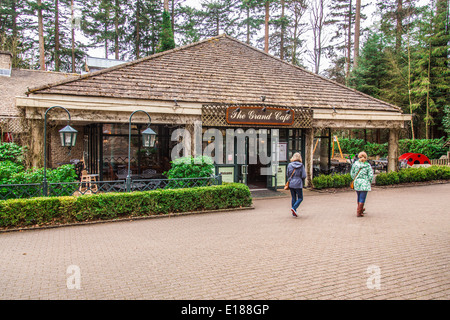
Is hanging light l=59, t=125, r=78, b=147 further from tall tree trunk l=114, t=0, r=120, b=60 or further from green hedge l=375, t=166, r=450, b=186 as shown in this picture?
tall tree trunk l=114, t=0, r=120, b=60

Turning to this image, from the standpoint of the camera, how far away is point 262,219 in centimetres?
856

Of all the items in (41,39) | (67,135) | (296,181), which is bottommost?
(296,181)

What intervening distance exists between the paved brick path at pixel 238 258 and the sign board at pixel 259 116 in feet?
15.0

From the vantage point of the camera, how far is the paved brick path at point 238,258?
4.12 metres

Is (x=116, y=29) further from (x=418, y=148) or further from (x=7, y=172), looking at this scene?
(x=418, y=148)

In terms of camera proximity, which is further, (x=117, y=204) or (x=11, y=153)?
(x=11, y=153)

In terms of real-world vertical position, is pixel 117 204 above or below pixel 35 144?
below

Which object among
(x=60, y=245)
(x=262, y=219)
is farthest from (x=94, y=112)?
(x=262, y=219)

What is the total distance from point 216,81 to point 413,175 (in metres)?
10.3

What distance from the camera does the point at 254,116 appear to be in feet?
40.9

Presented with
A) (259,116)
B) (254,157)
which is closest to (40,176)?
(259,116)

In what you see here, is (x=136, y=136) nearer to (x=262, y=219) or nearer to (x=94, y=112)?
(x=94, y=112)

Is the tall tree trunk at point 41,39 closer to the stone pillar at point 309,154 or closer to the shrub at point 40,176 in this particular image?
the shrub at point 40,176

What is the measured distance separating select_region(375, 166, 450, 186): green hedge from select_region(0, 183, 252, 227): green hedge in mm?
7851
